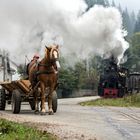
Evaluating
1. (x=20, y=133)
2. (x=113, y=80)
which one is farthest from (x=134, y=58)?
(x=20, y=133)

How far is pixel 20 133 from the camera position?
1362 cm

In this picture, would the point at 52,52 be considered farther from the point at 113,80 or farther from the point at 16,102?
the point at 113,80

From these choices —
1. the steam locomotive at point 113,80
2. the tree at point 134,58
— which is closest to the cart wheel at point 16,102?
the steam locomotive at point 113,80

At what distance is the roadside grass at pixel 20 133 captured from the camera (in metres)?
12.8

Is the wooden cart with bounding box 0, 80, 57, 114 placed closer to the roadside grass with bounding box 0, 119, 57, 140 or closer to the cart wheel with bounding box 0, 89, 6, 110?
the cart wheel with bounding box 0, 89, 6, 110

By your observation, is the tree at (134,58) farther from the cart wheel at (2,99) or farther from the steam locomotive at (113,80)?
the cart wheel at (2,99)

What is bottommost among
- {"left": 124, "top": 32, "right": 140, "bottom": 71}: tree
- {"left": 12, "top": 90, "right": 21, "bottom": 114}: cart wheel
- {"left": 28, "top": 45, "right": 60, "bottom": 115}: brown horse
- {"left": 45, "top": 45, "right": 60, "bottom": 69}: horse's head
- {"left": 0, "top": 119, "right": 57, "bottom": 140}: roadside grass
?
{"left": 0, "top": 119, "right": 57, "bottom": 140}: roadside grass

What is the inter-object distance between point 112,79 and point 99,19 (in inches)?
499

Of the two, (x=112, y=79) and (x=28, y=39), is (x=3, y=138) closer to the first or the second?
(x=28, y=39)

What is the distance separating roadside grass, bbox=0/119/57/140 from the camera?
12.8 m

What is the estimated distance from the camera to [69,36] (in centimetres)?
3098

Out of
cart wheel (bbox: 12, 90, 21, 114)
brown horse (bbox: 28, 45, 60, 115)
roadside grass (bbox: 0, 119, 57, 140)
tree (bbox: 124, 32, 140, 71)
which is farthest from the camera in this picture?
tree (bbox: 124, 32, 140, 71)

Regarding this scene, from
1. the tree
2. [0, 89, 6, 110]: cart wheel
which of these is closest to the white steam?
[0, 89, 6, 110]: cart wheel

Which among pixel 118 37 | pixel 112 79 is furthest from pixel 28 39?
pixel 112 79
